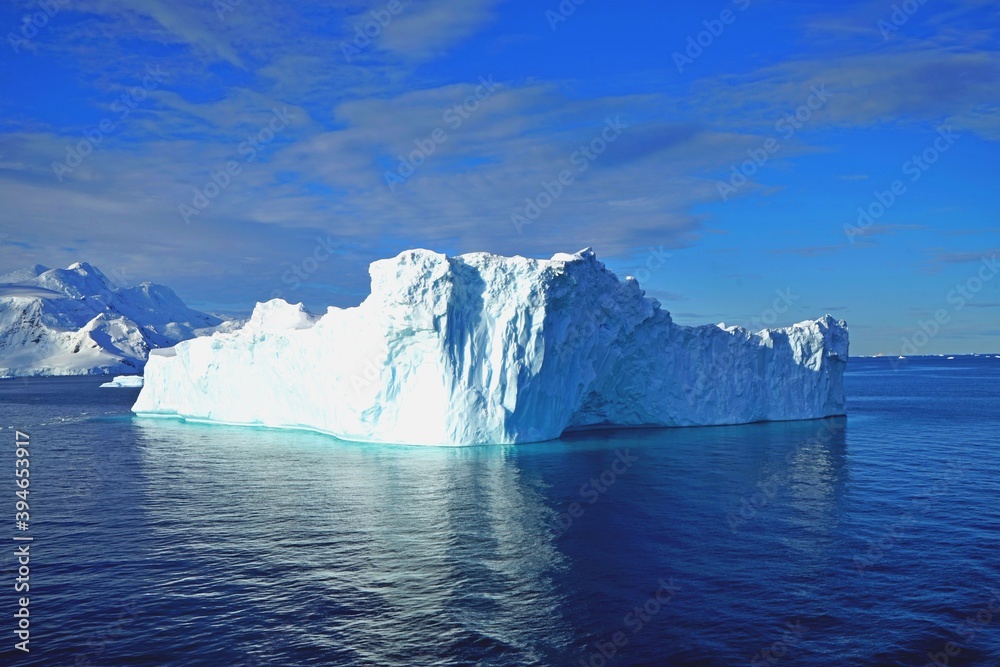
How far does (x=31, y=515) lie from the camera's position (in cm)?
2244

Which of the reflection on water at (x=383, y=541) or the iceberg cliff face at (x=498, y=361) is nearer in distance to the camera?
the reflection on water at (x=383, y=541)

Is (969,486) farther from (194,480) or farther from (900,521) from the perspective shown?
(194,480)

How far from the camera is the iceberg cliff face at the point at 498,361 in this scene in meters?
33.8

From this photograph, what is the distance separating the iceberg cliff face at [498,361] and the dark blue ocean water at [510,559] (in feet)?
11.6

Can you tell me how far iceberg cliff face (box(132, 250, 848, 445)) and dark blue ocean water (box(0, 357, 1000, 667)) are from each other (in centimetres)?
354

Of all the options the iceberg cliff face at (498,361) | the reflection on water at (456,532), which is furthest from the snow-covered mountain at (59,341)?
the reflection on water at (456,532)

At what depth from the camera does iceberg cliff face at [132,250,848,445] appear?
111 feet

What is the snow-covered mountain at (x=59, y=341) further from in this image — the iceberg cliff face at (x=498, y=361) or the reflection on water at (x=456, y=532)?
the reflection on water at (x=456, y=532)

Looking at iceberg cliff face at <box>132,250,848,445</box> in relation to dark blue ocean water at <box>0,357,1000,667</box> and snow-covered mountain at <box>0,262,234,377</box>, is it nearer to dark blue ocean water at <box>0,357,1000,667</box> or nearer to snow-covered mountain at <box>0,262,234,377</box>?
dark blue ocean water at <box>0,357,1000,667</box>

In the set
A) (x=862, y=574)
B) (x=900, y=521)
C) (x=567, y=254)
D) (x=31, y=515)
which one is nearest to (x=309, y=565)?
(x=31, y=515)

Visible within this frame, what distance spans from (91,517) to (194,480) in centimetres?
573

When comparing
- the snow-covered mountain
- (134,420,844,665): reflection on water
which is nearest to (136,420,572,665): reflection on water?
(134,420,844,665): reflection on water

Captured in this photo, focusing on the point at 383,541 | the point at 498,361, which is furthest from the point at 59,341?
the point at 383,541

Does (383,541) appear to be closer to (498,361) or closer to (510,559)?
(510,559)
